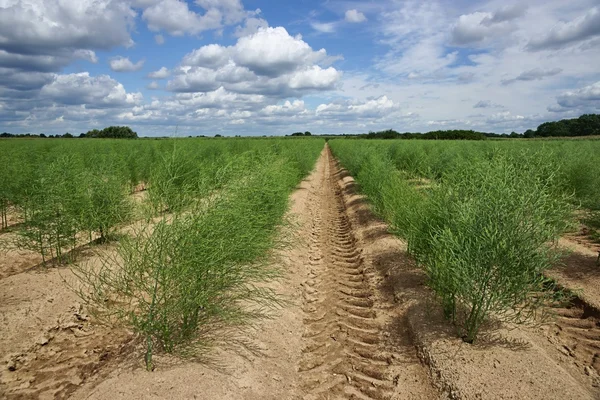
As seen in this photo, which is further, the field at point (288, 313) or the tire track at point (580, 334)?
the tire track at point (580, 334)

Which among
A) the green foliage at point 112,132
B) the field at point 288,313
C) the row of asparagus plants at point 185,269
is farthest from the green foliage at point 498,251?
the green foliage at point 112,132

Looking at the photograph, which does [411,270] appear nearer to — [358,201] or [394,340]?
[394,340]

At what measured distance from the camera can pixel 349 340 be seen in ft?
18.0

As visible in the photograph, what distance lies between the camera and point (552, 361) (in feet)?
15.3

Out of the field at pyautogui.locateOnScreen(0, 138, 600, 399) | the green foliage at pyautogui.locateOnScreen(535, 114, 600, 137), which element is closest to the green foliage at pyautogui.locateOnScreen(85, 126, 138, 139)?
the field at pyautogui.locateOnScreen(0, 138, 600, 399)

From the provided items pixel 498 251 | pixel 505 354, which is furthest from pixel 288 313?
pixel 498 251

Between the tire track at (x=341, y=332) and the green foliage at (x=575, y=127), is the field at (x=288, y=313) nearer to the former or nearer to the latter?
the tire track at (x=341, y=332)

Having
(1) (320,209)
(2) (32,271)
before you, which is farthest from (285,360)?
(1) (320,209)

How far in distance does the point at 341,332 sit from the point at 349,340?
9.0 inches

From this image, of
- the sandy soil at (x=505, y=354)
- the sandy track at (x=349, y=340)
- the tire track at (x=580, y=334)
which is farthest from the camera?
the tire track at (x=580, y=334)

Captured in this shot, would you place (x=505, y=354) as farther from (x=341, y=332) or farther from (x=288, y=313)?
(x=288, y=313)

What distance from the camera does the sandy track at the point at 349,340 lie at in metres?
4.50

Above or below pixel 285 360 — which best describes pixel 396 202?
above

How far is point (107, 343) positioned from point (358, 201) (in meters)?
11.2
